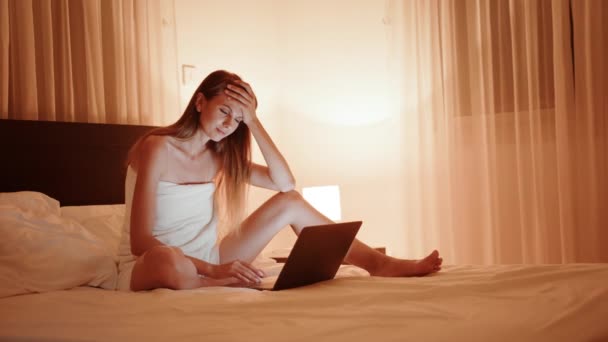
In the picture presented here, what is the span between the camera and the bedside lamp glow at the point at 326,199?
390 centimetres

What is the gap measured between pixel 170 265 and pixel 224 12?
288 cm

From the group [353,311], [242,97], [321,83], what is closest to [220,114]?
[242,97]

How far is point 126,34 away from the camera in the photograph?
337 centimetres

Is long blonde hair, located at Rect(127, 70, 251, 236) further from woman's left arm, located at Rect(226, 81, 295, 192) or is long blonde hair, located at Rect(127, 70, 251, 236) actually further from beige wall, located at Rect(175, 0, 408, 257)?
beige wall, located at Rect(175, 0, 408, 257)

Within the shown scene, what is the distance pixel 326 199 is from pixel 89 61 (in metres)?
1.61

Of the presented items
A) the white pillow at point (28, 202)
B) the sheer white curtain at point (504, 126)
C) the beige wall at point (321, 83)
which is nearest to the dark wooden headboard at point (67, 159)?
the white pillow at point (28, 202)

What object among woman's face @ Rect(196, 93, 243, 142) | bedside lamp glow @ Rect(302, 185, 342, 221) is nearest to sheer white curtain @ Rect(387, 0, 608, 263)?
bedside lamp glow @ Rect(302, 185, 342, 221)

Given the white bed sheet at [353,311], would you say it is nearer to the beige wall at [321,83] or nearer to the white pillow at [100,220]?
the white pillow at [100,220]

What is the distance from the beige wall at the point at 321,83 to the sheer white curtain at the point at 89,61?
1.50 ft

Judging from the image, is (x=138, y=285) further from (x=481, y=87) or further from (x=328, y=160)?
(x=328, y=160)

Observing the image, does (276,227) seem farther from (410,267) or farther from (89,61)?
(89,61)

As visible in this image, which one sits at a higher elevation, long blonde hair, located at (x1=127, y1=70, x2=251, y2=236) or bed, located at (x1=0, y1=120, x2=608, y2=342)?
long blonde hair, located at (x1=127, y1=70, x2=251, y2=236)

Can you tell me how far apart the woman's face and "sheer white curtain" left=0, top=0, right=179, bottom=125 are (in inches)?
40.6

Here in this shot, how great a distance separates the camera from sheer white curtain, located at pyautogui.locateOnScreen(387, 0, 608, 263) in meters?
3.28
